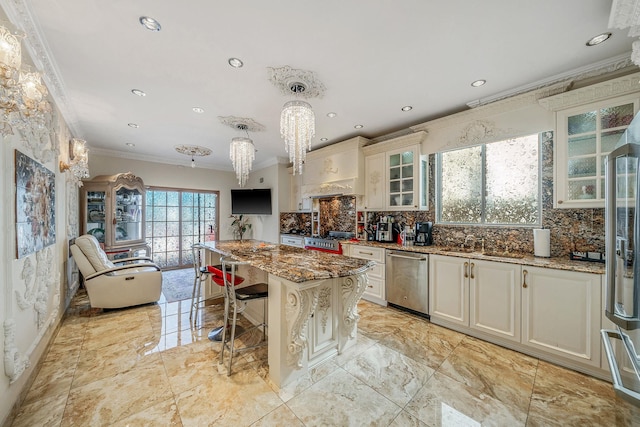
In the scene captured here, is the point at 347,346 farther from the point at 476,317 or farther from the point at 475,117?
the point at 475,117

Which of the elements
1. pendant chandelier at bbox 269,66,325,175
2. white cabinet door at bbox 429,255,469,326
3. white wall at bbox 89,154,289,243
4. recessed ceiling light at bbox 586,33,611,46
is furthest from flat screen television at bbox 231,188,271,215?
recessed ceiling light at bbox 586,33,611,46

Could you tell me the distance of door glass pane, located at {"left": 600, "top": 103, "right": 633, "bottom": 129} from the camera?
2.10 m

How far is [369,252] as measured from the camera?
Answer: 363 cm

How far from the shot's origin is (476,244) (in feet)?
10.3

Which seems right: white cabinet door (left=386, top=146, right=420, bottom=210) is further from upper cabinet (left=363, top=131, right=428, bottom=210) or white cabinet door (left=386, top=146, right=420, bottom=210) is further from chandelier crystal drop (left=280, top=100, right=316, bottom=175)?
chandelier crystal drop (left=280, top=100, right=316, bottom=175)

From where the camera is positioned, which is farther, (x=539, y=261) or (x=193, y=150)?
(x=193, y=150)

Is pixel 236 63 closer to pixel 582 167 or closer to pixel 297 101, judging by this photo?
pixel 297 101

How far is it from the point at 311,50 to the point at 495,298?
2.95 metres

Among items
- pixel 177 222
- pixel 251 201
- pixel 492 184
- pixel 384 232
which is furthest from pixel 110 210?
pixel 492 184

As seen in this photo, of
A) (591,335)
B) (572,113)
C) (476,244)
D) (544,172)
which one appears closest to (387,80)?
(572,113)

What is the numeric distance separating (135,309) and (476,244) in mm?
4778

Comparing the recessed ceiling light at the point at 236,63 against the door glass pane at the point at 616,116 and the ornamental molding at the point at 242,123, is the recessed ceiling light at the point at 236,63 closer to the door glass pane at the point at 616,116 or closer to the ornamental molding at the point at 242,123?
the ornamental molding at the point at 242,123

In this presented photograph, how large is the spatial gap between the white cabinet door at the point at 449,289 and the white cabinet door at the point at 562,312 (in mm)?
508

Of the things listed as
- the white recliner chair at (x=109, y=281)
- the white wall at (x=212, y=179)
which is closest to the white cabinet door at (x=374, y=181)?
the white wall at (x=212, y=179)
